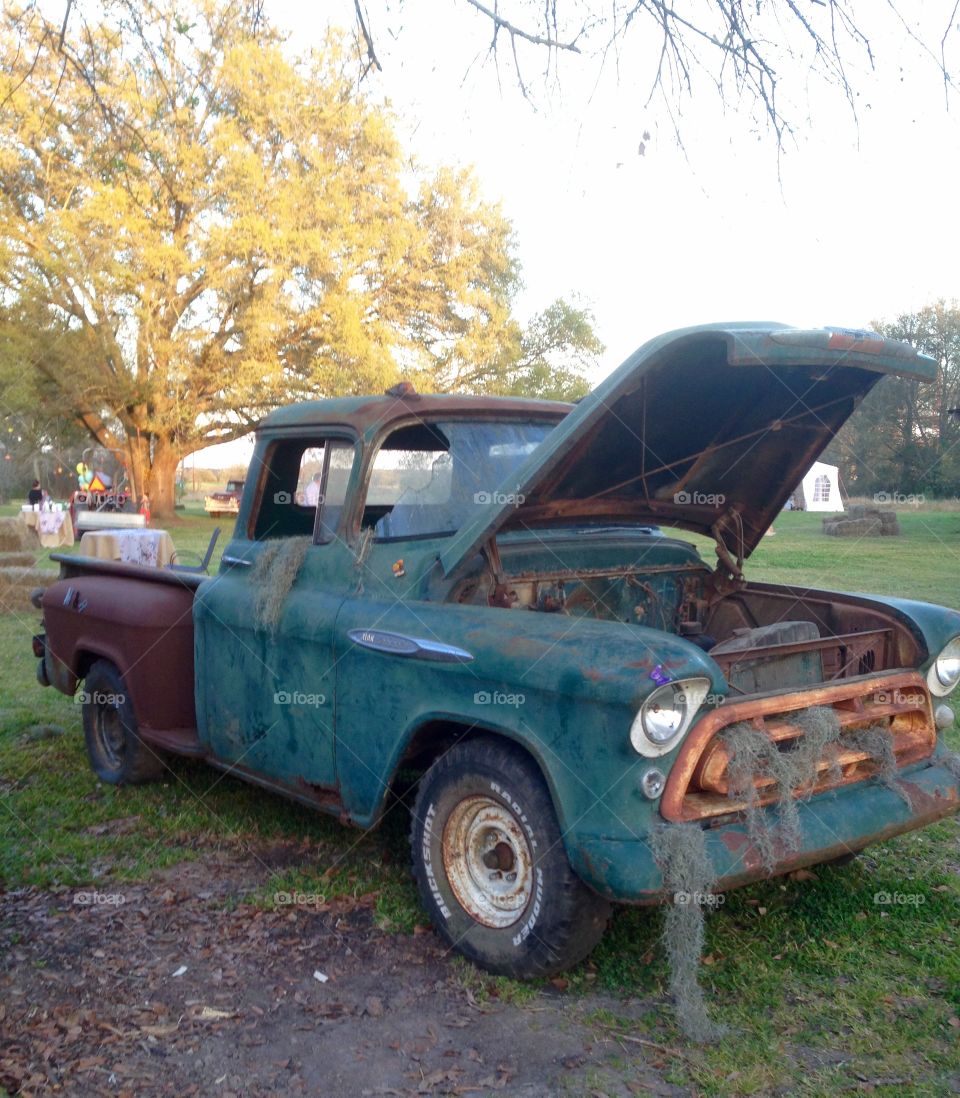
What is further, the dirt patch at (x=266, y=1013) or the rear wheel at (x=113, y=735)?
the rear wheel at (x=113, y=735)

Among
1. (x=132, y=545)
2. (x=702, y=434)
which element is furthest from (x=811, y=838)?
(x=132, y=545)

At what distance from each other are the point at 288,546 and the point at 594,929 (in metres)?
2.15

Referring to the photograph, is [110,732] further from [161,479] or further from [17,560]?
[161,479]

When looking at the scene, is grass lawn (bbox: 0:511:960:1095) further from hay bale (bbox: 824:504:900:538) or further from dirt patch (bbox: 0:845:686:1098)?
hay bale (bbox: 824:504:900:538)

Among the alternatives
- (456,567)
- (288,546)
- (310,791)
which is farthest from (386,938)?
(288,546)

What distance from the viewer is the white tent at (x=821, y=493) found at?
142 feet

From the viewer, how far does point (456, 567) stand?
3959 mm

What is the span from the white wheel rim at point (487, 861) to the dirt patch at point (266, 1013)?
0.24m

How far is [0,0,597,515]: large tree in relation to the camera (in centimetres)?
2222

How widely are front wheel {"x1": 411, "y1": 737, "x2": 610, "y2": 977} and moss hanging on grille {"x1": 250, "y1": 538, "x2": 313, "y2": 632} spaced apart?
44.0 inches

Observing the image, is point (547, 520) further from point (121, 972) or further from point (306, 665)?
point (121, 972)

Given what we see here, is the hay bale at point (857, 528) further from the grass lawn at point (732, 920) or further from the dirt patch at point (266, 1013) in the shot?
the dirt patch at point (266, 1013)

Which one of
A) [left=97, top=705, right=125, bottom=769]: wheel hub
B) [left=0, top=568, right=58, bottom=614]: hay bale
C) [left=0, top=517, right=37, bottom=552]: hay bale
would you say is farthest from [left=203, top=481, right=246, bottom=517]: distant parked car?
[left=97, top=705, right=125, bottom=769]: wheel hub

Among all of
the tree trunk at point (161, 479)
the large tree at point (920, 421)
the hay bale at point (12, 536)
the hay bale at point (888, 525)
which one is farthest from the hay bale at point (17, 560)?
the large tree at point (920, 421)
